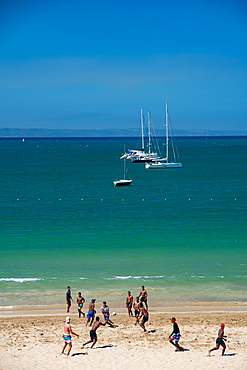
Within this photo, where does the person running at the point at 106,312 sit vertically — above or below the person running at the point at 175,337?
above

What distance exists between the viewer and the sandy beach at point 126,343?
56.1ft

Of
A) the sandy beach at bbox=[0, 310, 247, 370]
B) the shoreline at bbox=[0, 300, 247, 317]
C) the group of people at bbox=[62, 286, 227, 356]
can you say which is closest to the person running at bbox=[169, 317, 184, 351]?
the group of people at bbox=[62, 286, 227, 356]

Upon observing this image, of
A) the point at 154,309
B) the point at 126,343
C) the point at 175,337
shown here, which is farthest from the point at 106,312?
the point at 154,309

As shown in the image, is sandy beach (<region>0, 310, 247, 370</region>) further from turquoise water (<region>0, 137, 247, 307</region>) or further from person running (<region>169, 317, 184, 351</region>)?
turquoise water (<region>0, 137, 247, 307</region>)

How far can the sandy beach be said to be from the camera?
56.1 ft

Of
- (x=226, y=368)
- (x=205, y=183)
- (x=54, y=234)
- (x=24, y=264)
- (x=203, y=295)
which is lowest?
(x=226, y=368)

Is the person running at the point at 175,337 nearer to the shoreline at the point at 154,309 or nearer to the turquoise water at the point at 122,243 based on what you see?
the shoreline at the point at 154,309

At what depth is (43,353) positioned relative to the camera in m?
18.0

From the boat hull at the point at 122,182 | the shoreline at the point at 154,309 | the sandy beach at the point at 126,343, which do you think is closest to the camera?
the sandy beach at the point at 126,343

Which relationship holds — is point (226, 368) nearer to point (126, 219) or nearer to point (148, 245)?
point (148, 245)

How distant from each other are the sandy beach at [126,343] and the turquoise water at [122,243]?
142 inches

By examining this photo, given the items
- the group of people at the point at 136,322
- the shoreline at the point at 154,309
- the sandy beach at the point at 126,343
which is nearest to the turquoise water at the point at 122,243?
the shoreline at the point at 154,309

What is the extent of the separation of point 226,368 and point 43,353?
644 centimetres

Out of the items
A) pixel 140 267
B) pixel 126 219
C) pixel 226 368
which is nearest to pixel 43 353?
pixel 226 368
